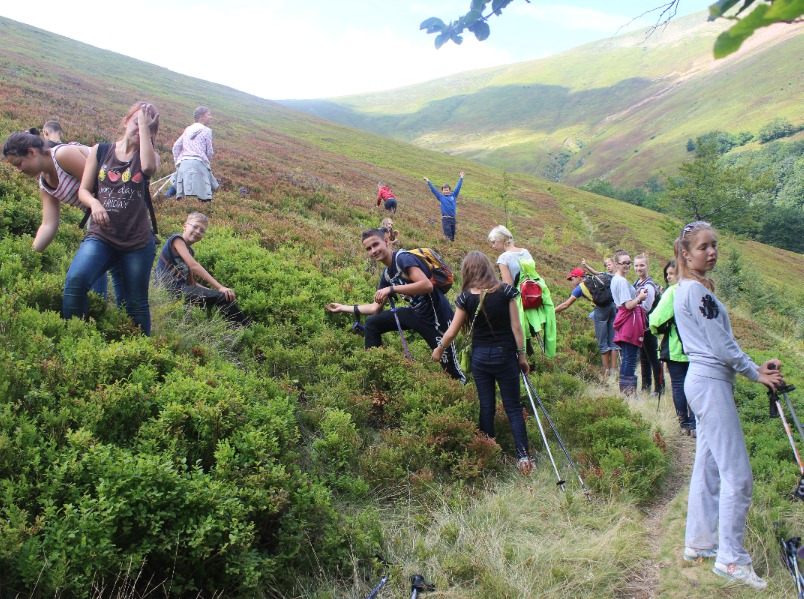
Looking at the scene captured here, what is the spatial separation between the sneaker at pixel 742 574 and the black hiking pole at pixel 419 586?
2.05m

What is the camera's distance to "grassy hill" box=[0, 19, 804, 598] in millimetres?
3098

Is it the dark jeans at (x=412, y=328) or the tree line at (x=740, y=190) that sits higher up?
the tree line at (x=740, y=190)

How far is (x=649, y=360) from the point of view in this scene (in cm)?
839

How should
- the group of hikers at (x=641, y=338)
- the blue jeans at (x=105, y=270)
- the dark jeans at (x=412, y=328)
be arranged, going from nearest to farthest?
1. the group of hikers at (x=641, y=338)
2. the blue jeans at (x=105, y=270)
3. the dark jeans at (x=412, y=328)

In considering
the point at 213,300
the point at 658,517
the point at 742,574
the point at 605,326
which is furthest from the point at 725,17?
the point at 605,326

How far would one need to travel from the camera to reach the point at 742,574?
358 cm

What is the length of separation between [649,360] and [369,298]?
4713mm

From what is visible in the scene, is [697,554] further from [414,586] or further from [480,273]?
[480,273]

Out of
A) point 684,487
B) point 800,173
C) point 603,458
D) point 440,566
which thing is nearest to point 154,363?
point 440,566

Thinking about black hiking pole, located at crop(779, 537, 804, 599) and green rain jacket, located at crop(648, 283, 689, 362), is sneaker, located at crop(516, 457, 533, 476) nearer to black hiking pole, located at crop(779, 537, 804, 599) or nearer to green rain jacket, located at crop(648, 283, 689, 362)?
black hiking pole, located at crop(779, 537, 804, 599)

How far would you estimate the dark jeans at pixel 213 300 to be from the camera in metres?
6.93

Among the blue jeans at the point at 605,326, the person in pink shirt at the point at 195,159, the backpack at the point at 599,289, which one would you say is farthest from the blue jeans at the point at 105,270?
the blue jeans at the point at 605,326

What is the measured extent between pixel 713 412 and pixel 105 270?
5.21 meters

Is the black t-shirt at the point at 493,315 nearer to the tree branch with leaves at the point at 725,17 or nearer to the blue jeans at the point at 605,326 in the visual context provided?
the tree branch with leaves at the point at 725,17
